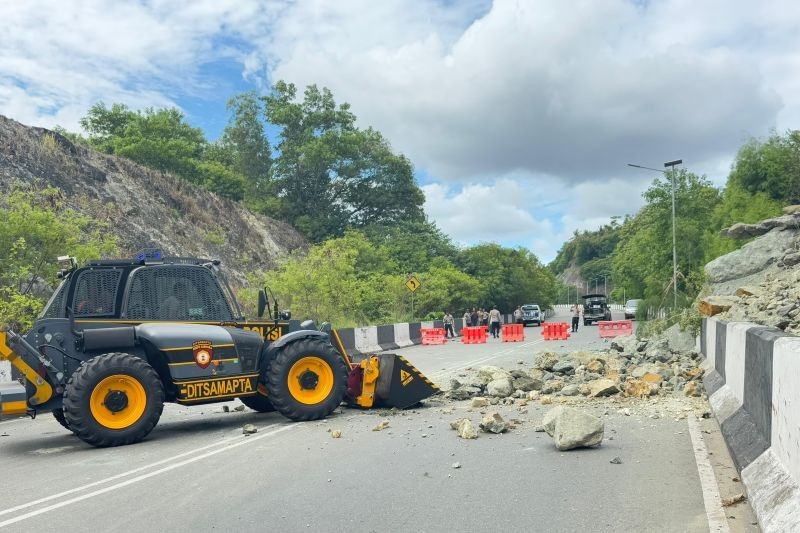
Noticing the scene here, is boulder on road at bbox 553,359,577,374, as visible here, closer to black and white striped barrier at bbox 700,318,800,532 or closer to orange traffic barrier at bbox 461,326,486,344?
black and white striped barrier at bbox 700,318,800,532

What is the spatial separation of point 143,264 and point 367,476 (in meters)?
4.96

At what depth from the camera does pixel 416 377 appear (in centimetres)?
1145

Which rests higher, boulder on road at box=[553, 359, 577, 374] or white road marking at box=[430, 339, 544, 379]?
boulder on road at box=[553, 359, 577, 374]

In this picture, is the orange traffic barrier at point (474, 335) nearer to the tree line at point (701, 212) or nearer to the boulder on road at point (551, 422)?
the tree line at point (701, 212)

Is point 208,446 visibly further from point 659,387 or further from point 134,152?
point 134,152

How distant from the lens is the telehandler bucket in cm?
1134

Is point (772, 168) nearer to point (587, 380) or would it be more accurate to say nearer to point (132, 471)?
point (587, 380)

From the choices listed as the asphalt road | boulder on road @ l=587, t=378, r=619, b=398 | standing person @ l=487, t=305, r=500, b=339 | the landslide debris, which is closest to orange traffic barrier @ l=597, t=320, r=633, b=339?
standing person @ l=487, t=305, r=500, b=339

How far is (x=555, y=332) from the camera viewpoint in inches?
1336

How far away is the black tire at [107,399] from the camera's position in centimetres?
888

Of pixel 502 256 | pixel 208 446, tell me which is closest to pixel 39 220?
pixel 208 446

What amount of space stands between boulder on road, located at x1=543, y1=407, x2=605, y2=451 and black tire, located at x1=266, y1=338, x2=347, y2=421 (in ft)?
12.3

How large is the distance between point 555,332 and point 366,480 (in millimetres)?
28020

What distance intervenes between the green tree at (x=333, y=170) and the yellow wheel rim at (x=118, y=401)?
161ft
